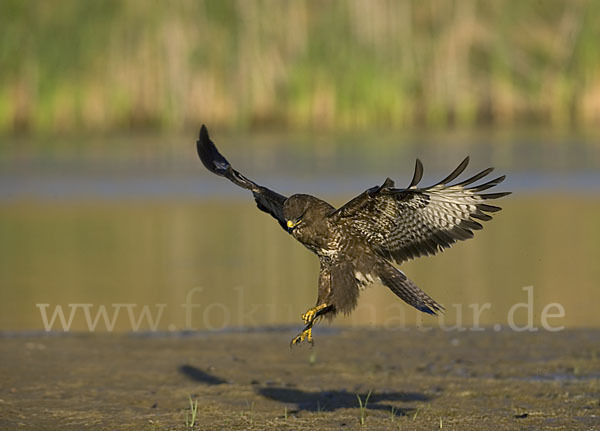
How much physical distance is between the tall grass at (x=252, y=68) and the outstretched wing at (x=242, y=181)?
19.2m

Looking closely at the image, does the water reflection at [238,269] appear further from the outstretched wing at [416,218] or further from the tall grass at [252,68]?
the tall grass at [252,68]

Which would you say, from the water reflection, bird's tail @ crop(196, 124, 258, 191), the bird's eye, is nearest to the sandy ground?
the water reflection

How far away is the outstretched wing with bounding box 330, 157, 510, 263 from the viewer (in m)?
6.12

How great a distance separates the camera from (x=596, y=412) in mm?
5957

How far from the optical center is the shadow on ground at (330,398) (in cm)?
625

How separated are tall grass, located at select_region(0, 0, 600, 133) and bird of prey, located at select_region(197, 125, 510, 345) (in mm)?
20260

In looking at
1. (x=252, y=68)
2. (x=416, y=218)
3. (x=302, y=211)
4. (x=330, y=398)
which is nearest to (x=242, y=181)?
(x=302, y=211)

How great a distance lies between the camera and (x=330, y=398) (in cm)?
652

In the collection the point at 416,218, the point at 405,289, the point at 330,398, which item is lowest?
the point at 330,398

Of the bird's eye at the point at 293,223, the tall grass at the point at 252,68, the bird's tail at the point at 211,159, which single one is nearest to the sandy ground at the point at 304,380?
the bird's eye at the point at 293,223

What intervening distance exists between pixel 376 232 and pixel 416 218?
0.74ft

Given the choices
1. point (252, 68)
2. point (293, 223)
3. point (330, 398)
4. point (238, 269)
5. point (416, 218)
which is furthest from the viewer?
point (252, 68)

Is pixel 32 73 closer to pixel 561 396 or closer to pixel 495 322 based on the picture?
pixel 495 322

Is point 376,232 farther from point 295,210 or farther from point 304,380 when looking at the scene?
point 304,380
